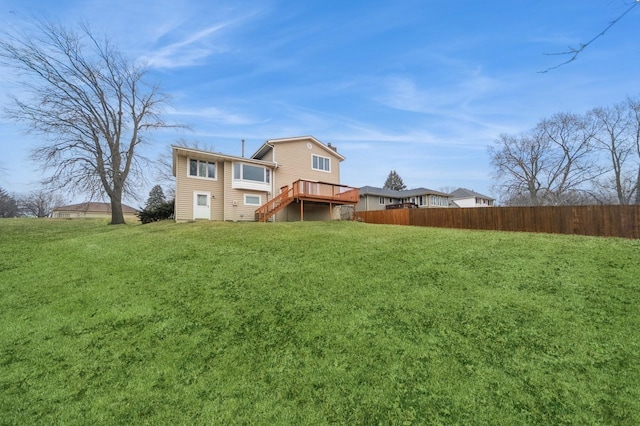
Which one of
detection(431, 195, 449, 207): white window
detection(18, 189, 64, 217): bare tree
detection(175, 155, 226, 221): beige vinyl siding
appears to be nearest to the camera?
detection(175, 155, 226, 221): beige vinyl siding

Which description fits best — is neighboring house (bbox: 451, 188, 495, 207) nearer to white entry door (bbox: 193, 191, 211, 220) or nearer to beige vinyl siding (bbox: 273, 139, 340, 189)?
beige vinyl siding (bbox: 273, 139, 340, 189)

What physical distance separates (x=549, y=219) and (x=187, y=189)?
17.7m

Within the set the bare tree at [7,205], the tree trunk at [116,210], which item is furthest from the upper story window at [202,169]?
the bare tree at [7,205]

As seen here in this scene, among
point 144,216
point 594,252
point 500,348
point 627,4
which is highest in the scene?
point 627,4

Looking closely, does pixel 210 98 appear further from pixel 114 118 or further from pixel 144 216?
pixel 144 216

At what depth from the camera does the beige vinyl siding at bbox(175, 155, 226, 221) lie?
15086 millimetres

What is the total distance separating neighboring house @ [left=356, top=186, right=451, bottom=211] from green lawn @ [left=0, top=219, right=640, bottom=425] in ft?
80.1

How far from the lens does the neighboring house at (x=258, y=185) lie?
50.7 feet

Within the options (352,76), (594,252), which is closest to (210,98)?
(352,76)

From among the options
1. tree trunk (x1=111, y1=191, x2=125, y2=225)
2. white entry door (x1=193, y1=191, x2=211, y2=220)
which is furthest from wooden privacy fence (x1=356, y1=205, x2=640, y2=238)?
tree trunk (x1=111, y1=191, x2=125, y2=225)

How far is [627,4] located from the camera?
2.31 metres

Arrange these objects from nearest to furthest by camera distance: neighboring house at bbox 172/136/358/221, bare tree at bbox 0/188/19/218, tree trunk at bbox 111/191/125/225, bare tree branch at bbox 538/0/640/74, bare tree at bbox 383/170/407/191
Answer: bare tree branch at bbox 538/0/640/74 < neighboring house at bbox 172/136/358/221 < tree trunk at bbox 111/191/125/225 < bare tree at bbox 0/188/19/218 < bare tree at bbox 383/170/407/191

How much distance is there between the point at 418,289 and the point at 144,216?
19.8 m

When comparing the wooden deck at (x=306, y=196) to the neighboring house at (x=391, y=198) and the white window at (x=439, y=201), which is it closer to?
the neighboring house at (x=391, y=198)
